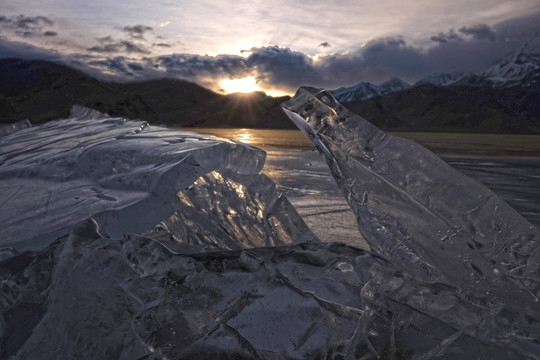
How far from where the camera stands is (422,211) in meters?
A: 1.18

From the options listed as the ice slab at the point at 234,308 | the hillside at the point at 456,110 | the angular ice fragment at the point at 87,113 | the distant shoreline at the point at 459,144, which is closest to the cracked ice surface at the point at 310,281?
the ice slab at the point at 234,308

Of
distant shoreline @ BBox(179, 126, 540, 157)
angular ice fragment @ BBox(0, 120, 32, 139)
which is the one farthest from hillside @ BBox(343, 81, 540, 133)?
angular ice fragment @ BBox(0, 120, 32, 139)

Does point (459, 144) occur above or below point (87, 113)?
below

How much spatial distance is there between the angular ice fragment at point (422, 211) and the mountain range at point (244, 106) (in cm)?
7572

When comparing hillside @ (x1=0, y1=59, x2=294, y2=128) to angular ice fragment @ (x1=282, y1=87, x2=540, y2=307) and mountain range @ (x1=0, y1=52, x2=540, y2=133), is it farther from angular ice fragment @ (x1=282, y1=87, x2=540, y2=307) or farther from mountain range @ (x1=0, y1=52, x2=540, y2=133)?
angular ice fragment @ (x1=282, y1=87, x2=540, y2=307)

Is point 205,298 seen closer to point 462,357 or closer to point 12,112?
point 462,357

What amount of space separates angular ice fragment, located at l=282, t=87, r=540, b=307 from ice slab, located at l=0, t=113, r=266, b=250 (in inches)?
17.8

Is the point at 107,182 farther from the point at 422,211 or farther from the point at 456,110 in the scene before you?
the point at 456,110

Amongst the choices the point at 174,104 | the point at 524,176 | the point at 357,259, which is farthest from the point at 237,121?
the point at 357,259

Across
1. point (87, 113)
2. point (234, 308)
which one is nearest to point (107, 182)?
point (234, 308)

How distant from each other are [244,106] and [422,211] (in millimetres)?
105545

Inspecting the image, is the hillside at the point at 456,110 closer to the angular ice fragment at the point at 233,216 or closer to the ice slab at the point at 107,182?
the angular ice fragment at the point at 233,216

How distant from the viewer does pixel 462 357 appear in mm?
769

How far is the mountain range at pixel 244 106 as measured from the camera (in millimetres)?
83438
